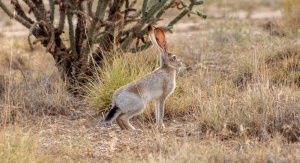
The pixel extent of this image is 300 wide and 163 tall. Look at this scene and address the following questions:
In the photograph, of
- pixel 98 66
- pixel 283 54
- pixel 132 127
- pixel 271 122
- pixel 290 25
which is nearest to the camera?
pixel 271 122

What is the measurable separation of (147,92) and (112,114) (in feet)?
1.43

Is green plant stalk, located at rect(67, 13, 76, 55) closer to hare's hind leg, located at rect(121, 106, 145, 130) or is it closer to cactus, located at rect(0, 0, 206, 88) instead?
Result: cactus, located at rect(0, 0, 206, 88)

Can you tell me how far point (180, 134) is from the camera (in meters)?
6.14

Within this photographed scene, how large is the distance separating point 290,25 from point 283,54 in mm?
3327

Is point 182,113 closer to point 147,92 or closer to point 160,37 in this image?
point 147,92

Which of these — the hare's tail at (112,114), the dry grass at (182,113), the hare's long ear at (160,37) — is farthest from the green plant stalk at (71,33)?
the hare's tail at (112,114)

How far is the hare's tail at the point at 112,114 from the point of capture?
21.0 feet

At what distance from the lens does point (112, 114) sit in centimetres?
641

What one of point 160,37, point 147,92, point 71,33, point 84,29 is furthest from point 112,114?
point 84,29

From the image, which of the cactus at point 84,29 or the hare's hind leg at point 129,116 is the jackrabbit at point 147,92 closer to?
the hare's hind leg at point 129,116

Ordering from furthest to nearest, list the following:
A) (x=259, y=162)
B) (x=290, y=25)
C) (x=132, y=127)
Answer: (x=290, y=25)
(x=132, y=127)
(x=259, y=162)

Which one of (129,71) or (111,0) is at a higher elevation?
(111,0)

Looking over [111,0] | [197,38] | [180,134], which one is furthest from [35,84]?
[197,38]

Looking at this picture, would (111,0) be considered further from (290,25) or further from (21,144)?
(290,25)
